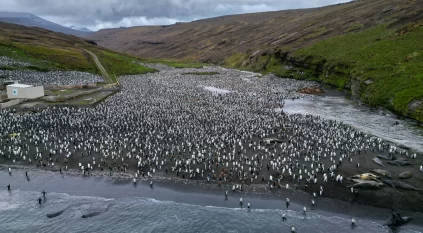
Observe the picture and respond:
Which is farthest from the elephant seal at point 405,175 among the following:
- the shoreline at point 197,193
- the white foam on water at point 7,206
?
the white foam on water at point 7,206

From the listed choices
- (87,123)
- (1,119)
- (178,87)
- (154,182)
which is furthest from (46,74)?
(154,182)

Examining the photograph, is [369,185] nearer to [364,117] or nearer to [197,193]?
[197,193]

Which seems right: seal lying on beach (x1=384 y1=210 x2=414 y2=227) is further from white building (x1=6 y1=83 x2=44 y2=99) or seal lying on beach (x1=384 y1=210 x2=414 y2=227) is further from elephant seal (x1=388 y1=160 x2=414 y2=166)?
white building (x1=6 y1=83 x2=44 y2=99)

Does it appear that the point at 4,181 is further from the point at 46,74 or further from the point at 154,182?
the point at 46,74

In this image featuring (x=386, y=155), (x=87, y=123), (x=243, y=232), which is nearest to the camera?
(x=243, y=232)

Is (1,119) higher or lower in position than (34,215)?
higher

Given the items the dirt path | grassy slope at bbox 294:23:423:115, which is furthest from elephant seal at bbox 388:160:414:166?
the dirt path
